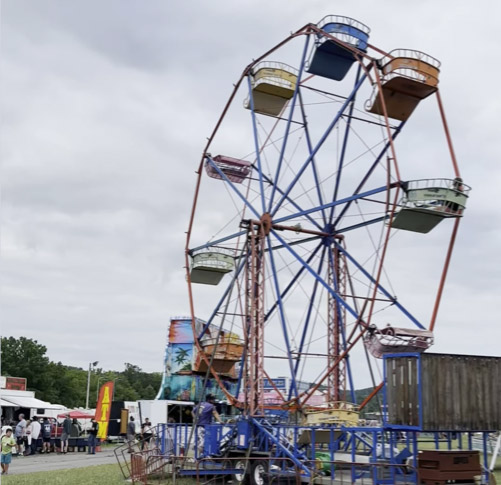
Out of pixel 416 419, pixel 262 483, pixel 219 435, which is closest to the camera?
pixel 416 419

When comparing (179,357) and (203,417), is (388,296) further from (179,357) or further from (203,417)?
(179,357)

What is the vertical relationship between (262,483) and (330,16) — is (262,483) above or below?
below

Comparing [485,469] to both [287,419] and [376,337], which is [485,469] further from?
[287,419]

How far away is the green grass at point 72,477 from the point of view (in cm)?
1914

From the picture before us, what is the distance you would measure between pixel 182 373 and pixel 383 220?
104ft

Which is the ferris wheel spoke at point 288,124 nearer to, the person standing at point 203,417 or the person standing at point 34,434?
the person standing at point 203,417

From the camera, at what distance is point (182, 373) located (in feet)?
164

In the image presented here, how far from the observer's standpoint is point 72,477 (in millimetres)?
20688

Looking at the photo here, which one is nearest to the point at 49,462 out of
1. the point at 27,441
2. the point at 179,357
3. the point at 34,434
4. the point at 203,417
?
the point at 27,441

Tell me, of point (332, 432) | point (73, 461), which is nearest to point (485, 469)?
point (332, 432)

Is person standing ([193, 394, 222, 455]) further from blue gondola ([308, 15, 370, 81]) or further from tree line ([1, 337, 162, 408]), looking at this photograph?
tree line ([1, 337, 162, 408])

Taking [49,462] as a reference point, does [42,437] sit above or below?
above

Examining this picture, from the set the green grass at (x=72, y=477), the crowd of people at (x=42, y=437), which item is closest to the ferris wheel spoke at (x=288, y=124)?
the green grass at (x=72, y=477)

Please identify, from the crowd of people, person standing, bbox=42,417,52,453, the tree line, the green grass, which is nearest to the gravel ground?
the crowd of people
